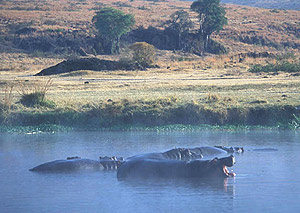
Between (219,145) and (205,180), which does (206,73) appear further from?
(205,180)

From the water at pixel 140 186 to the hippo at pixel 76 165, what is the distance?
0.86 feet

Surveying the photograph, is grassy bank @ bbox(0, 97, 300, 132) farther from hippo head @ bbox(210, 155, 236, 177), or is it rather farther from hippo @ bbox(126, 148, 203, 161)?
Result: hippo head @ bbox(210, 155, 236, 177)

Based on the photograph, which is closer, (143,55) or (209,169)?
(209,169)

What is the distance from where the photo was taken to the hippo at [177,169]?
1353 centimetres

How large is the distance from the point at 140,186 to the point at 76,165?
2.26 metres

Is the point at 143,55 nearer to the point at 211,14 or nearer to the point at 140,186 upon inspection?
the point at 211,14

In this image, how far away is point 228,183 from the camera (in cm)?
1322

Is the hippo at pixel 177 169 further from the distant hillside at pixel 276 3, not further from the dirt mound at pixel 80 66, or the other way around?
the distant hillside at pixel 276 3

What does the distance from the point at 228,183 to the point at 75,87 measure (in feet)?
66.7

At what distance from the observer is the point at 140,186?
13023mm

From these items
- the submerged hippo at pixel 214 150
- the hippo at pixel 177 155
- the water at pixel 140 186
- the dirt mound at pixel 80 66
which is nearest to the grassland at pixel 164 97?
the dirt mound at pixel 80 66

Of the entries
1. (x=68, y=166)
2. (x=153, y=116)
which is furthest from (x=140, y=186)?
(x=153, y=116)

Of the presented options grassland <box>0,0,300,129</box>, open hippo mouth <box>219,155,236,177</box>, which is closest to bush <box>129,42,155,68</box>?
grassland <box>0,0,300,129</box>

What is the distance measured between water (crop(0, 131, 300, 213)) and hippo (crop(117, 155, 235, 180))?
0.87 ft
